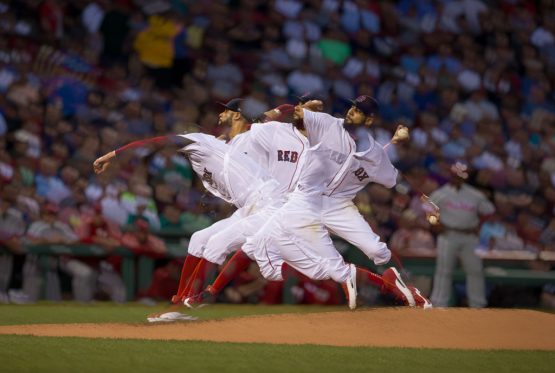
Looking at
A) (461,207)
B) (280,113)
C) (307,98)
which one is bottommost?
(461,207)

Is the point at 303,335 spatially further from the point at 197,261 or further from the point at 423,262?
the point at 423,262

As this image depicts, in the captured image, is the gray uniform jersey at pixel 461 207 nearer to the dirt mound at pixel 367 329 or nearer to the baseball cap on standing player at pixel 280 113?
the baseball cap on standing player at pixel 280 113

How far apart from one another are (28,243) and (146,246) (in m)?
1.29

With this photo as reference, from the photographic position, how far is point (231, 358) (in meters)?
8.26

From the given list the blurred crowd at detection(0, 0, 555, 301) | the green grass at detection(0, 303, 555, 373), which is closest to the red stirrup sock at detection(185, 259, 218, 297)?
the green grass at detection(0, 303, 555, 373)

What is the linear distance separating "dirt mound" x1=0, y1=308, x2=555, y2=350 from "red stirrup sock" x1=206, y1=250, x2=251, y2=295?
32 centimetres

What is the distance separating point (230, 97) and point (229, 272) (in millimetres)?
6323

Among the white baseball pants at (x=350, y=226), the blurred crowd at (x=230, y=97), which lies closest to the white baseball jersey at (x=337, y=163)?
the white baseball pants at (x=350, y=226)

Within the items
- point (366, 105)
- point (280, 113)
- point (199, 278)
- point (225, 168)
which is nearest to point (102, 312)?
point (199, 278)

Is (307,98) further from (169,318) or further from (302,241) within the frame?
(169,318)

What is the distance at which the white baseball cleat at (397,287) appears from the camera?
10164mm

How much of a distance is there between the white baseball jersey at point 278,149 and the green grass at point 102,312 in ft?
5.39

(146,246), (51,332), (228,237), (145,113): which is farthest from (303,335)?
(145,113)

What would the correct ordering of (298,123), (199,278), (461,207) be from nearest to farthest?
1. (298,123)
2. (199,278)
3. (461,207)
